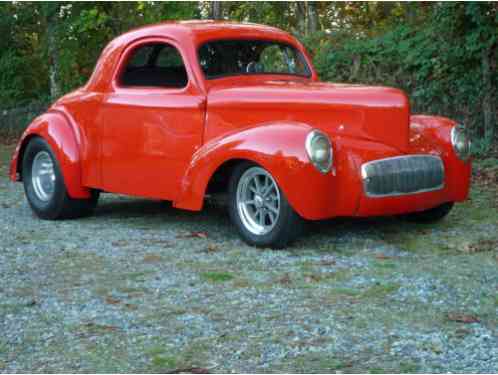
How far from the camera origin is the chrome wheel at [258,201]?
21.0 feet

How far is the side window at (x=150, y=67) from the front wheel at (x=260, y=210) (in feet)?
4.97

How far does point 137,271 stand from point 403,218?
8.84 feet

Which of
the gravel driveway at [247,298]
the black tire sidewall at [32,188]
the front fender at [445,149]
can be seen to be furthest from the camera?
the black tire sidewall at [32,188]

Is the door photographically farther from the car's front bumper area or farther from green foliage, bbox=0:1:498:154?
green foliage, bbox=0:1:498:154

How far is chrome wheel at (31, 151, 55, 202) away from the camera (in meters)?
8.27

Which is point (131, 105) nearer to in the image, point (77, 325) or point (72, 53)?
point (77, 325)

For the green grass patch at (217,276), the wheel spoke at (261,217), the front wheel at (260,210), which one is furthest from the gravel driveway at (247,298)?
the wheel spoke at (261,217)

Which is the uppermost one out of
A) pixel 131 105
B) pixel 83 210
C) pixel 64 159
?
pixel 131 105

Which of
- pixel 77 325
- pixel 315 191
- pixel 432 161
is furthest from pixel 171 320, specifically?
pixel 432 161

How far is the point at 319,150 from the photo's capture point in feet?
20.0

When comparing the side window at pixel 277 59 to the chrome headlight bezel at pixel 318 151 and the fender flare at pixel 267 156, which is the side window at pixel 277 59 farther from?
the chrome headlight bezel at pixel 318 151

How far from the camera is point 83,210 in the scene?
26.9 feet

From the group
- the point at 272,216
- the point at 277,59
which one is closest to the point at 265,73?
the point at 277,59

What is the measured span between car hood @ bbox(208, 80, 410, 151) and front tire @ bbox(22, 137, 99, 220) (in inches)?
79.1
